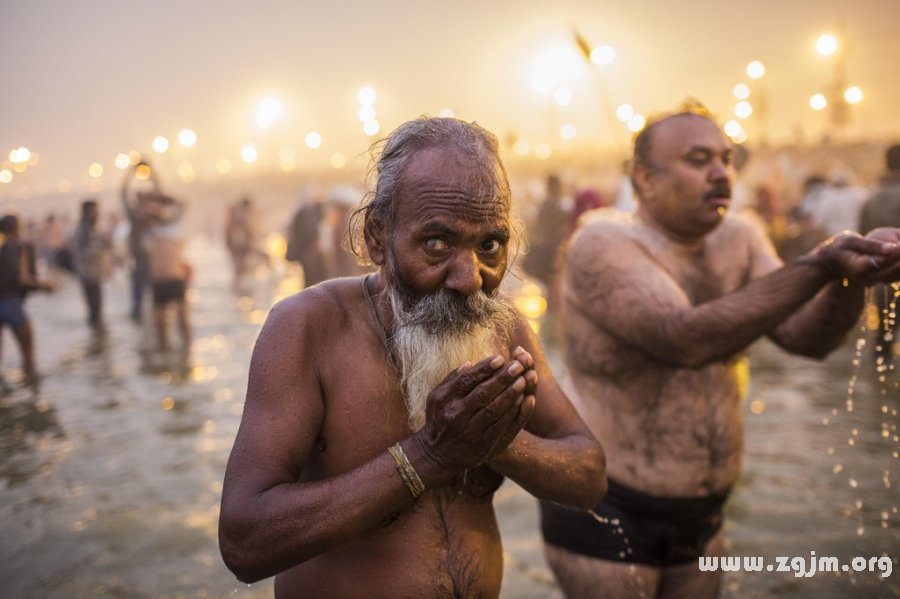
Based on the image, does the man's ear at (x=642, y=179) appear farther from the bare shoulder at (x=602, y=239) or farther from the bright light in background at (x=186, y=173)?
the bright light in background at (x=186, y=173)

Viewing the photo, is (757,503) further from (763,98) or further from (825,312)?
(763,98)

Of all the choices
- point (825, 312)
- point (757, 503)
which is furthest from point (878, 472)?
point (825, 312)

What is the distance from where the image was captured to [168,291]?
10.7 m

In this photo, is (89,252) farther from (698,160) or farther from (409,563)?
(409,563)

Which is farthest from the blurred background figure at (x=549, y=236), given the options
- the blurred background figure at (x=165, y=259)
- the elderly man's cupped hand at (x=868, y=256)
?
the elderly man's cupped hand at (x=868, y=256)

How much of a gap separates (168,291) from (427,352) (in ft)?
31.9

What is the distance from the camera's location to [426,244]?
1.84 meters

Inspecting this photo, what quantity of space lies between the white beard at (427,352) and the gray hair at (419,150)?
24 cm

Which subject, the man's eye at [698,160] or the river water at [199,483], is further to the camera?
the river water at [199,483]

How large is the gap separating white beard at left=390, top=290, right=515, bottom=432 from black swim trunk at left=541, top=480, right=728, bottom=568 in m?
1.36

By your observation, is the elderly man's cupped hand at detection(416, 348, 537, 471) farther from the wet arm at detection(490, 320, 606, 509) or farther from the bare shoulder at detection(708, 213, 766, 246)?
the bare shoulder at detection(708, 213, 766, 246)

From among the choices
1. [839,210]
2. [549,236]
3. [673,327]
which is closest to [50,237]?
[549,236]

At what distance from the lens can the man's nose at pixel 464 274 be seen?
71.1 inches

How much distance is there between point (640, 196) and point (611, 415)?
3.26ft
